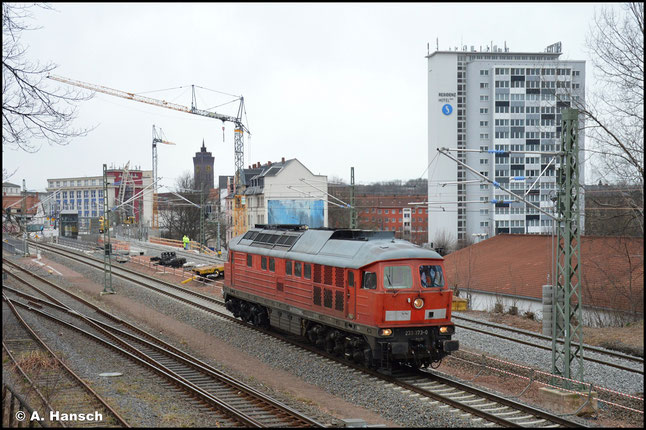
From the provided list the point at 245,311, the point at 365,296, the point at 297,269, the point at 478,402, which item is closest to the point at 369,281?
the point at 365,296

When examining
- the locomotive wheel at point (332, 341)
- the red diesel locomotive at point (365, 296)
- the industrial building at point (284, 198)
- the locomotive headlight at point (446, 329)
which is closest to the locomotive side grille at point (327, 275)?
the red diesel locomotive at point (365, 296)

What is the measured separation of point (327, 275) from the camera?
18797 millimetres

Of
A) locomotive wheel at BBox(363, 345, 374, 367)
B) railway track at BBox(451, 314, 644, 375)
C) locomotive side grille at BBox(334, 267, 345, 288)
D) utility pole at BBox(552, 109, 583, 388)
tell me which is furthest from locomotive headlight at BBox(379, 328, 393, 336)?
railway track at BBox(451, 314, 644, 375)

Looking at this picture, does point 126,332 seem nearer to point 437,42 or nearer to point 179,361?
point 179,361

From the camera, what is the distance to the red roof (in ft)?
108

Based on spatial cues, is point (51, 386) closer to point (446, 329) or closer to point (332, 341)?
point (332, 341)

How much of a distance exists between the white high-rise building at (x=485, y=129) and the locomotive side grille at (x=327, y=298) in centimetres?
7114

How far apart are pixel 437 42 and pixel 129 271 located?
68.9 metres

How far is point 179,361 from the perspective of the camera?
63.2 ft

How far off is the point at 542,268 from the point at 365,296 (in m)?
25.0

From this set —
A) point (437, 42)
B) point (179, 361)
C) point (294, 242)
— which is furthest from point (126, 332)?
point (437, 42)

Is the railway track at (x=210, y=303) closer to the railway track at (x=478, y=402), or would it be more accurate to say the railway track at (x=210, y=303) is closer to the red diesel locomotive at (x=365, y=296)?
the red diesel locomotive at (x=365, y=296)

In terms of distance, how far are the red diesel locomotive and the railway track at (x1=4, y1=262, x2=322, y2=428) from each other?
358 cm

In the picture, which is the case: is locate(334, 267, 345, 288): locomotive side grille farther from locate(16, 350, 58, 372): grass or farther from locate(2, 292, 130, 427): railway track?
locate(16, 350, 58, 372): grass
